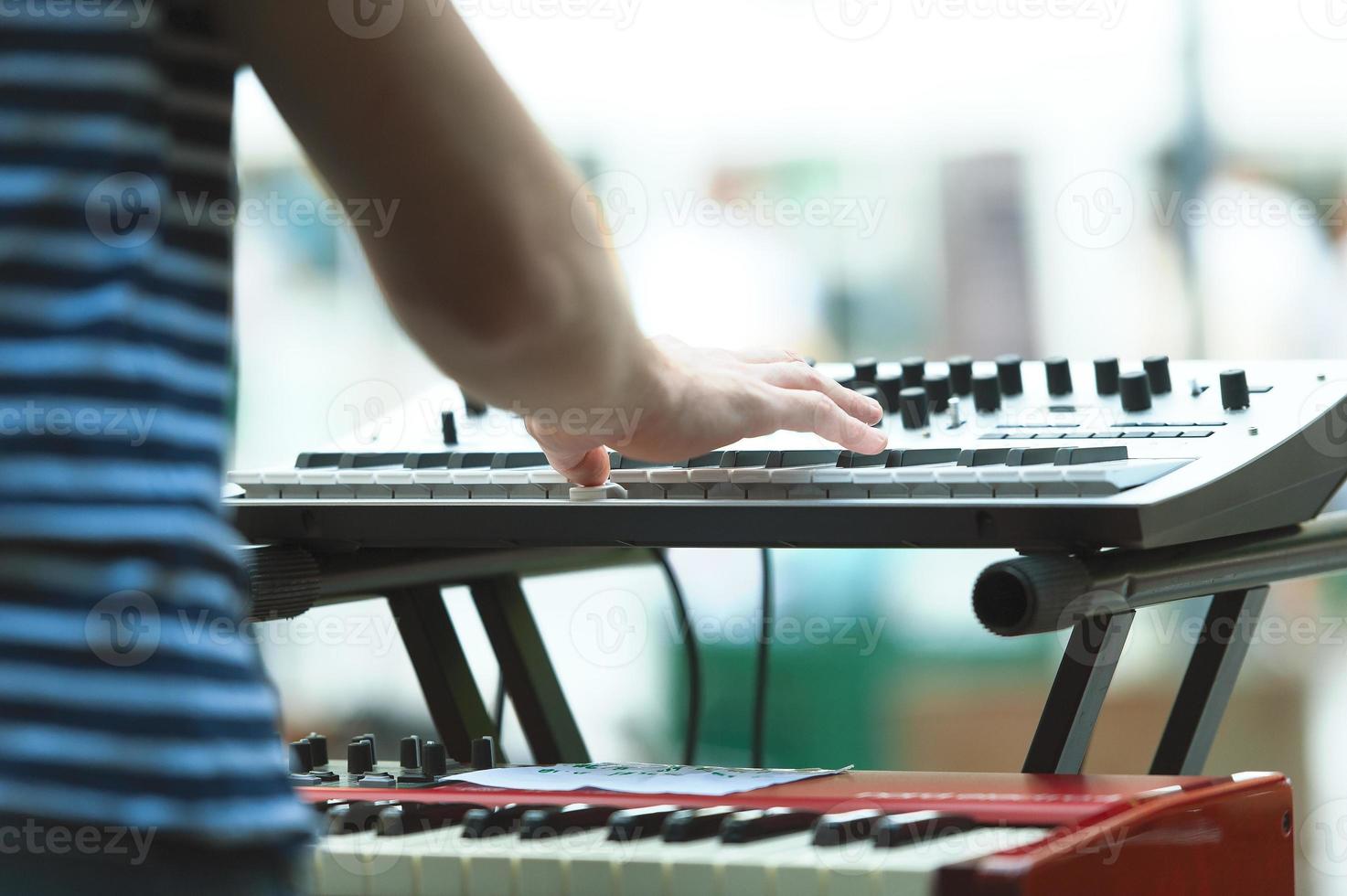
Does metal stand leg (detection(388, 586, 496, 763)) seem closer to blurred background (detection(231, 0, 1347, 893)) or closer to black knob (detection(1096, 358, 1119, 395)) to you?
black knob (detection(1096, 358, 1119, 395))

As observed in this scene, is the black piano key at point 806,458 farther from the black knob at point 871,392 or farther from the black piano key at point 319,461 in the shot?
the black piano key at point 319,461

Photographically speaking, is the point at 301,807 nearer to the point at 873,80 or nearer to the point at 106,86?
the point at 106,86

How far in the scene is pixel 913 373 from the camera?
1.06 meters

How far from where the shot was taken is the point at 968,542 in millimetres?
802

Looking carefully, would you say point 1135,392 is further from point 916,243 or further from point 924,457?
point 916,243

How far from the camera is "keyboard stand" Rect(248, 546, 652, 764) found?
1.05 meters

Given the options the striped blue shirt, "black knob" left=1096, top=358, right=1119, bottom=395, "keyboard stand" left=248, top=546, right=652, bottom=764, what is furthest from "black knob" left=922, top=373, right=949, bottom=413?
the striped blue shirt

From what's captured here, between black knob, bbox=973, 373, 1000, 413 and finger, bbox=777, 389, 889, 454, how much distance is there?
168 millimetres

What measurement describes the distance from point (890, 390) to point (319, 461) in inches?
16.5

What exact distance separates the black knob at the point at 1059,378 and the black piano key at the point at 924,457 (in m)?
0.22

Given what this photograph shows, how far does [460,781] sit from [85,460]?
1.39 ft

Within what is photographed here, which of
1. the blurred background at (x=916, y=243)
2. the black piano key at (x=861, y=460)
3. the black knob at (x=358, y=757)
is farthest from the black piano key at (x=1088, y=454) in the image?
the blurred background at (x=916, y=243)

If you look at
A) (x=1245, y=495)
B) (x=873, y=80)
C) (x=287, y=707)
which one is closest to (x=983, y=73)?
(x=873, y=80)

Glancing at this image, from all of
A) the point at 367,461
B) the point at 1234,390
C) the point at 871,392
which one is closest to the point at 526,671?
the point at 367,461
